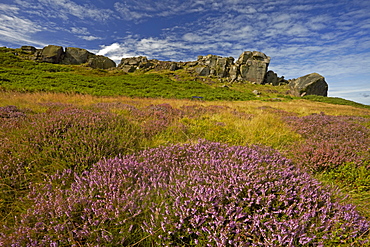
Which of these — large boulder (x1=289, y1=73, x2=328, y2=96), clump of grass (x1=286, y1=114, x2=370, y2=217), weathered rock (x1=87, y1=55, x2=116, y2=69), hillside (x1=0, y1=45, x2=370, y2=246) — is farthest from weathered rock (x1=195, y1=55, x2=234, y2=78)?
hillside (x1=0, y1=45, x2=370, y2=246)

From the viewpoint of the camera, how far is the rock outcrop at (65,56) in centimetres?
5316

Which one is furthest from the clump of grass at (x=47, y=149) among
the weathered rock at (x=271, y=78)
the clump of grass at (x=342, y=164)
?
the weathered rock at (x=271, y=78)

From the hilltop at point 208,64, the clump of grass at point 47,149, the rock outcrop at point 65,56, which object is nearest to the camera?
the clump of grass at point 47,149

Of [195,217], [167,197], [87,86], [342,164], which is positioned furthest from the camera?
[87,86]

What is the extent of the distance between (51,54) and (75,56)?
1084 cm

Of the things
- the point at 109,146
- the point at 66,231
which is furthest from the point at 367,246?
the point at 109,146

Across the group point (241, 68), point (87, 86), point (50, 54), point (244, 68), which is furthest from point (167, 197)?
point (241, 68)

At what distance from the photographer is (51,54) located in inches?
2099

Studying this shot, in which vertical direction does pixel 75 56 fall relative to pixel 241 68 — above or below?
below

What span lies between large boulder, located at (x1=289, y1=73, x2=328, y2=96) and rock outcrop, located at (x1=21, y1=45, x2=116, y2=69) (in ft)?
222

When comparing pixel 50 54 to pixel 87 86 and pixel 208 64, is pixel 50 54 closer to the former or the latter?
pixel 87 86

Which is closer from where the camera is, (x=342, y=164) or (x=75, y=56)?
(x=342, y=164)

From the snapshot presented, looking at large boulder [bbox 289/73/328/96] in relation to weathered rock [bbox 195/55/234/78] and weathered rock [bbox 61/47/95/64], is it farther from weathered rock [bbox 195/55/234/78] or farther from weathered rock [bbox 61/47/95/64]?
weathered rock [bbox 61/47/95/64]

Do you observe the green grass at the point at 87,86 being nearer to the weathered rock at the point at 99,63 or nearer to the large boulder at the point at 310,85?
the large boulder at the point at 310,85
